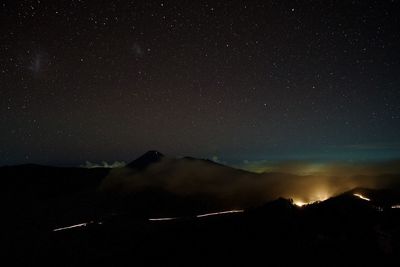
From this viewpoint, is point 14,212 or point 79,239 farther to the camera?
point 14,212

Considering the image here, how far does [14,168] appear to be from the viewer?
499 feet

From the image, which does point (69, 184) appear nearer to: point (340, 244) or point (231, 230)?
point (231, 230)

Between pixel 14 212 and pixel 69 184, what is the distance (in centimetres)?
4358

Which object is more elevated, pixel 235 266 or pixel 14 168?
pixel 14 168

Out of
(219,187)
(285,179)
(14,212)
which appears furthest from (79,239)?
(285,179)

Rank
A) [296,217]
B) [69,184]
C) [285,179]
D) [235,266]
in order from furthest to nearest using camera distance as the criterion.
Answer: [285,179], [69,184], [296,217], [235,266]

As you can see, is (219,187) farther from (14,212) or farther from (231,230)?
(231,230)

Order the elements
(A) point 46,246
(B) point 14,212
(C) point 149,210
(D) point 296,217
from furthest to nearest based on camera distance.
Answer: (C) point 149,210, (B) point 14,212, (A) point 46,246, (D) point 296,217

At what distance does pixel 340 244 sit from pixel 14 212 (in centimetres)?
8760

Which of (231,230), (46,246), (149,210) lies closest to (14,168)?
(149,210)

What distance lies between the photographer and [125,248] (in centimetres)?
4466

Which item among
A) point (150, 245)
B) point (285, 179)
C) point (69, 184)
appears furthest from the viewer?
point (285, 179)

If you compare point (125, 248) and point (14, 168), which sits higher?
point (14, 168)

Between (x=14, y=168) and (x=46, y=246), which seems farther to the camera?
(x=14, y=168)
